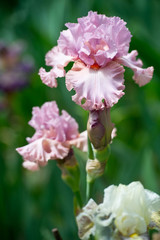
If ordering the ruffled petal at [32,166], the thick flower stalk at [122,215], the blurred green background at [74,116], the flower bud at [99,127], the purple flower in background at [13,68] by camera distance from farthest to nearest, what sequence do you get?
the purple flower in background at [13,68]
the blurred green background at [74,116]
the ruffled petal at [32,166]
the flower bud at [99,127]
the thick flower stalk at [122,215]

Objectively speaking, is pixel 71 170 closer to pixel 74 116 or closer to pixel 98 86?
pixel 98 86

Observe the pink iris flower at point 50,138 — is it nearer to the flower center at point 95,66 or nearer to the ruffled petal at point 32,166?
the ruffled petal at point 32,166

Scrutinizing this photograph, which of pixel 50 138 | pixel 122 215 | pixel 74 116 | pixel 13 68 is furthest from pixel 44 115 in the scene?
pixel 13 68

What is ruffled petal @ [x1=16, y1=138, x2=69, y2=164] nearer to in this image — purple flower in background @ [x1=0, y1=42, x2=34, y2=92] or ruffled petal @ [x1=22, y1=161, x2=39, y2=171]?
ruffled petal @ [x1=22, y1=161, x2=39, y2=171]

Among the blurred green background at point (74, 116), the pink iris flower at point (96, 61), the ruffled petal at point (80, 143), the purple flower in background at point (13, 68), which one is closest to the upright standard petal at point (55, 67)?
the pink iris flower at point (96, 61)

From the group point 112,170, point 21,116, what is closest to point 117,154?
point 112,170

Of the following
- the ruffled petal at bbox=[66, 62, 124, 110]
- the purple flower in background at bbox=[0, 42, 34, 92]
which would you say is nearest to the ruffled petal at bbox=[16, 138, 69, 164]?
the ruffled petal at bbox=[66, 62, 124, 110]
